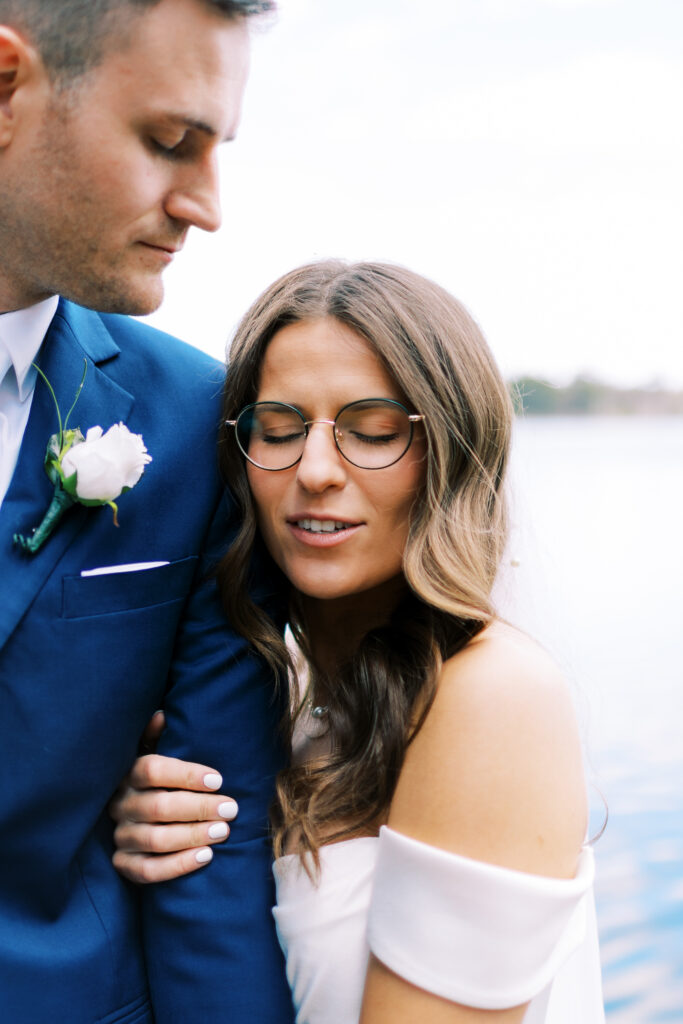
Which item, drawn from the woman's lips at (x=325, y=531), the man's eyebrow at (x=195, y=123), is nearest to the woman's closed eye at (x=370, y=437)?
the woman's lips at (x=325, y=531)

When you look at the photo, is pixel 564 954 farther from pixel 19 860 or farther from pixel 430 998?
pixel 19 860

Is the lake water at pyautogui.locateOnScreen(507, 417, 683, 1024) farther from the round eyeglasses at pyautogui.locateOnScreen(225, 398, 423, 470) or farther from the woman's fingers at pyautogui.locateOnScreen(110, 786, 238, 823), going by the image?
the woman's fingers at pyautogui.locateOnScreen(110, 786, 238, 823)

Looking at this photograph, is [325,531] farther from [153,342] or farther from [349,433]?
[153,342]

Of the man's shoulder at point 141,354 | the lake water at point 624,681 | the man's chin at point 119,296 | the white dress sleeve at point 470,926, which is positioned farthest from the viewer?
the lake water at point 624,681

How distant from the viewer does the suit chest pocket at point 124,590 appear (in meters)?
1.56

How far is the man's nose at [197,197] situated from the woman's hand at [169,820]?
90cm

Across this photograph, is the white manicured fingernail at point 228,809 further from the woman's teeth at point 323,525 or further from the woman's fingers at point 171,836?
the woman's teeth at point 323,525

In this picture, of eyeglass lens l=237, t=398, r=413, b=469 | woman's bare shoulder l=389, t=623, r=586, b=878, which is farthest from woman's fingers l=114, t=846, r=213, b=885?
eyeglass lens l=237, t=398, r=413, b=469

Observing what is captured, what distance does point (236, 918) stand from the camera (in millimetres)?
1639

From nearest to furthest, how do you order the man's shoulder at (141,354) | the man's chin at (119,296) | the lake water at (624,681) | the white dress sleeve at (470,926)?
the white dress sleeve at (470,926)
the man's chin at (119,296)
the man's shoulder at (141,354)
the lake water at (624,681)

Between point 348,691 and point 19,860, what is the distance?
633 mm

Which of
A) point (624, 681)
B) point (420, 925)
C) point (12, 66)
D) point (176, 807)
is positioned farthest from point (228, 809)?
point (624, 681)

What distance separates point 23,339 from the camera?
1.65m

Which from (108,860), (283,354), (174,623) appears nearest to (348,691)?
(174,623)
